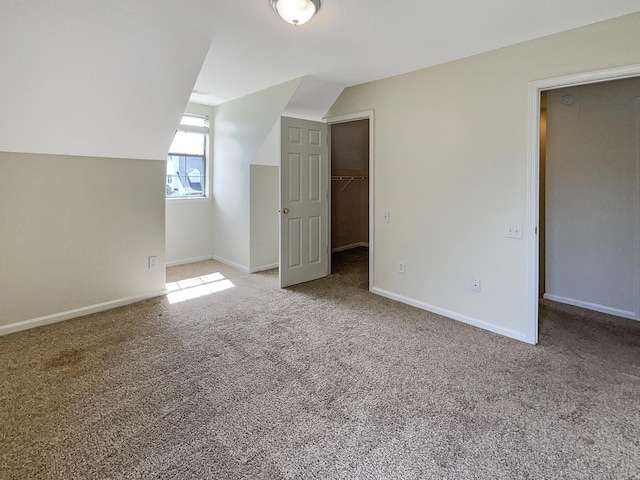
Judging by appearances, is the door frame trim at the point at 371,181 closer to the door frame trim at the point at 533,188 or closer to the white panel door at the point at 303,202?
the white panel door at the point at 303,202

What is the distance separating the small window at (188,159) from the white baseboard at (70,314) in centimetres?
195

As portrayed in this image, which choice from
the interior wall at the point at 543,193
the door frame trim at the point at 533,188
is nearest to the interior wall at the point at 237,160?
the door frame trim at the point at 533,188

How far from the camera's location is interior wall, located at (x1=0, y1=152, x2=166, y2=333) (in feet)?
9.76

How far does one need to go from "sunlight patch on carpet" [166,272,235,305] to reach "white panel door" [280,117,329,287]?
802 millimetres

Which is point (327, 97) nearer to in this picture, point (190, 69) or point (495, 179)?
point (190, 69)

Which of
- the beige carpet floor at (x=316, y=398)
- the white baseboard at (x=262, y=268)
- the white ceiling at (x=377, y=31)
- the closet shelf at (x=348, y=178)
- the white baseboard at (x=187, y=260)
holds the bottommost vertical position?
the beige carpet floor at (x=316, y=398)

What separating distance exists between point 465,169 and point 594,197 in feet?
4.80

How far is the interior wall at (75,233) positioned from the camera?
2.97m

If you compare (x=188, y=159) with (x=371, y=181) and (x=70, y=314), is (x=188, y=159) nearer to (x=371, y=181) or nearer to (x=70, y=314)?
(x=70, y=314)

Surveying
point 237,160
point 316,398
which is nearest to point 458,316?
point 316,398

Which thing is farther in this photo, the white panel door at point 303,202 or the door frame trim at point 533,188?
the white panel door at point 303,202

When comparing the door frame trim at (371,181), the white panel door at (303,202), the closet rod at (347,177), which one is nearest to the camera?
the door frame trim at (371,181)

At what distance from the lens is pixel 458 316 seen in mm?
3303

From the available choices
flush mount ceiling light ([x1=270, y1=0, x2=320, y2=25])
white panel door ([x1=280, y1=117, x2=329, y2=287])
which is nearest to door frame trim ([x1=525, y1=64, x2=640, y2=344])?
flush mount ceiling light ([x1=270, y1=0, x2=320, y2=25])
